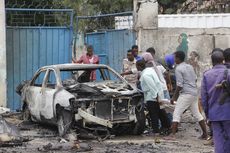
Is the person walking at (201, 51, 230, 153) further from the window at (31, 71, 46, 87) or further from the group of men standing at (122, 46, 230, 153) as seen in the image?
the window at (31, 71, 46, 87)

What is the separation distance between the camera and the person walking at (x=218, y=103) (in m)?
7.29

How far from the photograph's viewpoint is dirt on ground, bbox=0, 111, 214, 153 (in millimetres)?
9570

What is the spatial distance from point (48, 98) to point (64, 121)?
0.91 metres

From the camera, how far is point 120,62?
15.2 m

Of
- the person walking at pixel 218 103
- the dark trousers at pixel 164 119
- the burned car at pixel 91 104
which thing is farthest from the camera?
the dark trousers at pixel 164 119

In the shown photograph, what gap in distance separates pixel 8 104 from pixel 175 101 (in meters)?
5.72

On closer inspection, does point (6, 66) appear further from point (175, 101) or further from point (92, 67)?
point (175, 101)

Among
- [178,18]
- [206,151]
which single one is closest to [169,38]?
[178,18]

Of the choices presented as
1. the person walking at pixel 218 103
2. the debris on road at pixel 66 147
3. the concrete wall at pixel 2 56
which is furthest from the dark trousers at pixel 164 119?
the concrete wall at pixel 2 56

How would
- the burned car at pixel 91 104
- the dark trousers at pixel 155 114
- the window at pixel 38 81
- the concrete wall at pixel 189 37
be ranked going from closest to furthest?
the burned car at pixel 91 104, the dark trousers at pixel 155 114, the window at pixel 38 81, the concrete wall at pixel 189 37

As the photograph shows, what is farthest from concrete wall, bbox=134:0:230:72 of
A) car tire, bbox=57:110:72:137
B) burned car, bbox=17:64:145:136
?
car tire, bbox=57:110:72:137

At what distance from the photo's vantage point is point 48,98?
1155 cm

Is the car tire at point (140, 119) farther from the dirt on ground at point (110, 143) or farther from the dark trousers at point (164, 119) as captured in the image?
the dark trousers at point (164, 119)

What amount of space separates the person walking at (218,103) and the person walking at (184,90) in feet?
10.7
